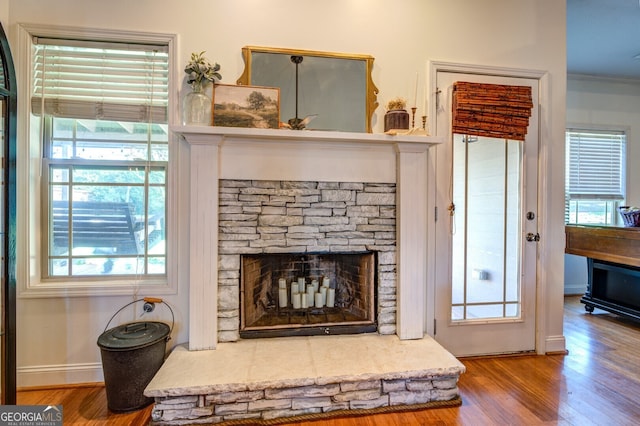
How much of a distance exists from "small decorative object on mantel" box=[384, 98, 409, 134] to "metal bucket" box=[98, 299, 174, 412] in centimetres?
207

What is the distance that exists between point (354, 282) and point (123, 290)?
166cm

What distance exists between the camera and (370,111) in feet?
7.25

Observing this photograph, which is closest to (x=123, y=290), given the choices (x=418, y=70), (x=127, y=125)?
(x=127, y=125)

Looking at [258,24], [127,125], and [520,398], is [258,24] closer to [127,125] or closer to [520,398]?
[127,125]

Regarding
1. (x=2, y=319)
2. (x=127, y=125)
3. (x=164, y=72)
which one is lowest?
(x=2, y=319)

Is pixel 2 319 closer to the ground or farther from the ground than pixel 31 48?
closer to the ground

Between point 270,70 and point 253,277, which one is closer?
point 270,70

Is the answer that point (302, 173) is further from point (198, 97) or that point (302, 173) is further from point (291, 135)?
point (198, 97)

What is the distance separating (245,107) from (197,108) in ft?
1.02

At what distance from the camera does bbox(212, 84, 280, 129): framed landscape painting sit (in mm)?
1992

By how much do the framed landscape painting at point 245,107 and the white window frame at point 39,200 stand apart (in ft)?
1.17

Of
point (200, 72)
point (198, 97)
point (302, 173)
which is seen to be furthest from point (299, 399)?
point (200, 72)

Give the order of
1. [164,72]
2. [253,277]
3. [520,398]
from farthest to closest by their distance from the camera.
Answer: [253,277], [164,72], [520,398]

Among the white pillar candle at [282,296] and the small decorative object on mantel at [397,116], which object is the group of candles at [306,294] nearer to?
the white pillar candle at [282,296]
